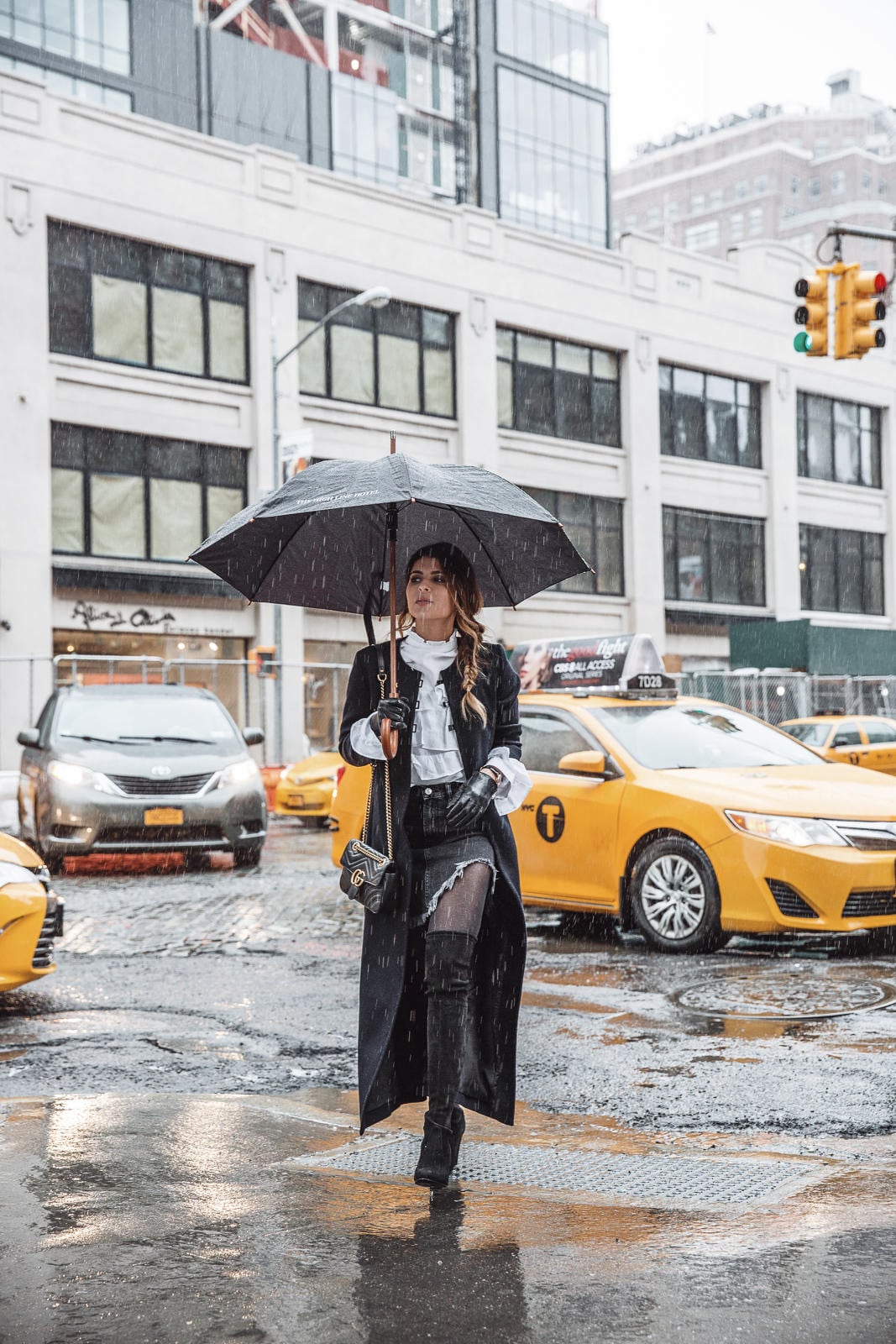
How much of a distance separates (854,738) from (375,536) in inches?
757

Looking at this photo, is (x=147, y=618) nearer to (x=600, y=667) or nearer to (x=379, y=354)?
(x=379, y=354)

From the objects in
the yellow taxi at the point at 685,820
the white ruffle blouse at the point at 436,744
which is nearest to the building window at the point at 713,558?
the yellow taxi at the point at 685,820

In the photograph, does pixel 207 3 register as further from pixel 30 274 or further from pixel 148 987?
pixel 148 987

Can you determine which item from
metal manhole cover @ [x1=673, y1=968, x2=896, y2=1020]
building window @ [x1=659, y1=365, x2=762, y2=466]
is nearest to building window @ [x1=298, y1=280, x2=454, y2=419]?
building window @ [x1=659, y1=365, x2=762, y2=466]

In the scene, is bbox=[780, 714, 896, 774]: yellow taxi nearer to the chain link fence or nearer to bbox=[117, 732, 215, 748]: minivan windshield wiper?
the chain link fence

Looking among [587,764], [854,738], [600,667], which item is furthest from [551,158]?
[587,764]

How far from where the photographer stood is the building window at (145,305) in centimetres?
2828

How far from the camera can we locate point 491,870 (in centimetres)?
439

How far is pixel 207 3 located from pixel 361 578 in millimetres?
49517

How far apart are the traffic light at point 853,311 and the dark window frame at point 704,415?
22.6m

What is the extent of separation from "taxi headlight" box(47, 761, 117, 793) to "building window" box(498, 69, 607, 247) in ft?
140

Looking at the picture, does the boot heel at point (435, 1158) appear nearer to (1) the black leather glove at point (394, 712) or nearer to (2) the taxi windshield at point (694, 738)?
(1) the black leather glove at point (394, 712)

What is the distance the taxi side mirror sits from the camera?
9.45 metres

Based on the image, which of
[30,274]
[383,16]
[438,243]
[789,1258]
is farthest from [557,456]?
[789,1258]
